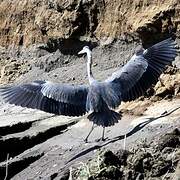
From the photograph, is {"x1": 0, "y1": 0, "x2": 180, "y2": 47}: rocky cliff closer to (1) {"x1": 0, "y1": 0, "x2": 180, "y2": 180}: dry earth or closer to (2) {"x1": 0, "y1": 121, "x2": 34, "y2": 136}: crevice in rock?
(1) {"x1": 0, "y1": 0, "x2": 180, "y2": 180}: dry earth

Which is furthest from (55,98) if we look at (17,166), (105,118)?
(17,166)

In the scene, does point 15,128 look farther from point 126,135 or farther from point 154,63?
point 154,63

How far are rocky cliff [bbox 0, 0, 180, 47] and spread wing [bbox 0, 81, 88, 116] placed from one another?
261cm

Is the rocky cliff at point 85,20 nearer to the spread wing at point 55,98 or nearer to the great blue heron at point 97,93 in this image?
the great blue heron at point 97,93

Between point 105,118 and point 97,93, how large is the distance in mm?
405

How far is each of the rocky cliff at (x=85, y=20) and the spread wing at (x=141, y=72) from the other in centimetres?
144

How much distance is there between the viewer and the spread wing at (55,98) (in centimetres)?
1005

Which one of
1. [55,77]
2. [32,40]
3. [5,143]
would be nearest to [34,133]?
[5,143]

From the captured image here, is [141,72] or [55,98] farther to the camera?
[141,72]

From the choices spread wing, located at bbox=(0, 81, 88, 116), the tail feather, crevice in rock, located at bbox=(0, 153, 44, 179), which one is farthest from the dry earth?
spread wing, located at bbox=(0, 81, 88, 116)

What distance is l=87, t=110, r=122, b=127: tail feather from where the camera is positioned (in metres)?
9.67

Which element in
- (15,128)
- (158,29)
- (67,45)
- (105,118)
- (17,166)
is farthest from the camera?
(67,45)

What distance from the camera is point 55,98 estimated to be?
1009 cm

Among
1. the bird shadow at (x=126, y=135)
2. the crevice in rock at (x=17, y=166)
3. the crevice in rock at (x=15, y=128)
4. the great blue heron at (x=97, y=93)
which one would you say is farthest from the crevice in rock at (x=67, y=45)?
the crevice in rock at (x=17, y=166)
